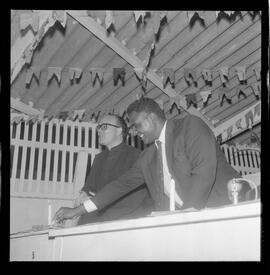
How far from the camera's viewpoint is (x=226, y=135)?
18.8ft

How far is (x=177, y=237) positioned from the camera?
137 cm

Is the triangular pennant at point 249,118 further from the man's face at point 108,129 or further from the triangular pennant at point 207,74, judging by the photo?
the man's face at point 108,129

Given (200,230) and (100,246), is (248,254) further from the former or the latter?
(100,246)

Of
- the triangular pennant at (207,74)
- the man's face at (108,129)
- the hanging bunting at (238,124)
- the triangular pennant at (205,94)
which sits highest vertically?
the triangular pennant at (207,74)

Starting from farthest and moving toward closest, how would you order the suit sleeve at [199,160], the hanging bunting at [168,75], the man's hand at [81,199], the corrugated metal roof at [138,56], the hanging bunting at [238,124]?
1. the hanging bunting at [238,124]
2. the hanging bunting at [168,75]
3. the corrugated metal roof at [138,56]
4. the man's hand at [81,199]
5. the suit sleeve at [199,160]

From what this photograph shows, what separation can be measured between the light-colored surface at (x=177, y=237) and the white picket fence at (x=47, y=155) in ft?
11.1

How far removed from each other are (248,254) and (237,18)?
121 inches

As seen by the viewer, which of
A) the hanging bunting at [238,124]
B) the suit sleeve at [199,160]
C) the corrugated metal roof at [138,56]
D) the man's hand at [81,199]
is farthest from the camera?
the hanging bunting at [238,124]

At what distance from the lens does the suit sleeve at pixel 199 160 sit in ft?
7.07

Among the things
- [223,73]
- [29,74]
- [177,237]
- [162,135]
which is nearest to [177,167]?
[162,135]

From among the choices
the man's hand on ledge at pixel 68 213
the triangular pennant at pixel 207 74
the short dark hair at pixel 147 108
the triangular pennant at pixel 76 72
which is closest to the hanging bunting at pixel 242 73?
the triangular pennant at pixel 207 74

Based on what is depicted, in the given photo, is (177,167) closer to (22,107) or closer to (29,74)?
(29,74)
